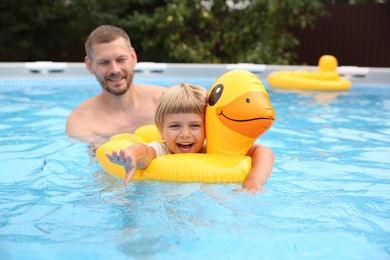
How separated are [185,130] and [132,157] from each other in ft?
1.59

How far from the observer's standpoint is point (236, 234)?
214 cm

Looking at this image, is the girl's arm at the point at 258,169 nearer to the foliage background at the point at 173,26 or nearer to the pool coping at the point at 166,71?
the pool coping at the point at 166,71

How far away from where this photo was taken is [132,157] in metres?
2.28

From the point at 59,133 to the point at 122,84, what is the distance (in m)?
1.32

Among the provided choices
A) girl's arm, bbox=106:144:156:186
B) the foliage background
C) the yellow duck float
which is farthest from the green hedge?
girl's arm, bbox=106:144:156:186

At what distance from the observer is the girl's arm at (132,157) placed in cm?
225

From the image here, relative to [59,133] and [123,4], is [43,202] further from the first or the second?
[123,4]

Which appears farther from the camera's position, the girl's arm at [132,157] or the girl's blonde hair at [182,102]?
the girl's blonde hair at [182,102]

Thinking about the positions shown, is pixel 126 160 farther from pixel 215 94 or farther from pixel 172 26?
pixel 172 26

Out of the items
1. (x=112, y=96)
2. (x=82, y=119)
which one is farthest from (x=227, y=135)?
(x=82, y=119)

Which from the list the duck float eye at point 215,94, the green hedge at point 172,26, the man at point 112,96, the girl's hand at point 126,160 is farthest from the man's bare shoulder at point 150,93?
the green hedge at point 172,26

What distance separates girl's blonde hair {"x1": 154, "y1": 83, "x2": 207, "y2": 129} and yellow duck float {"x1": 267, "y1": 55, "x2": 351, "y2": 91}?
4.96 metres

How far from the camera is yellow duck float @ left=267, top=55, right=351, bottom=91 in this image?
23.9 ft

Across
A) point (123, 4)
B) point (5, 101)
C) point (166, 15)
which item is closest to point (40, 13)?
point (123, 4)
